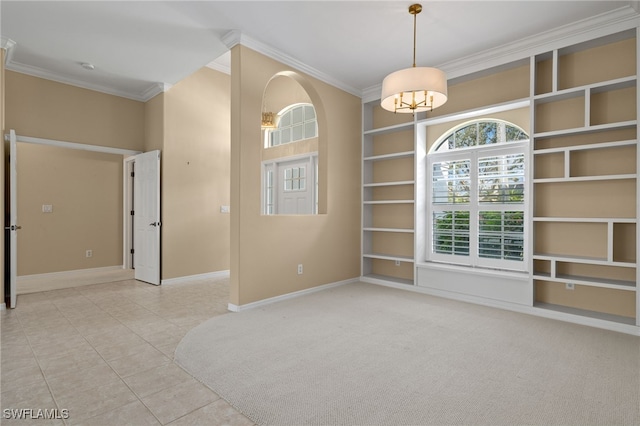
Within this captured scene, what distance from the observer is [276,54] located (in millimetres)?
3986

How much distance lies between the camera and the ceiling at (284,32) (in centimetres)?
310

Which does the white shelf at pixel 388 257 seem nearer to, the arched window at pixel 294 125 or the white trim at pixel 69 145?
the arched window at pixel 294 125

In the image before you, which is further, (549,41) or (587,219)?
(549,41)

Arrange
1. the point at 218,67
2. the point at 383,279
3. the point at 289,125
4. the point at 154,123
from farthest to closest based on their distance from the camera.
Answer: the point at 289,125 → the point at 218,67 → the point at 154,123 → the point at 383,279

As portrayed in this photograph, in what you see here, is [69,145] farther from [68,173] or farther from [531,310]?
[531,310]

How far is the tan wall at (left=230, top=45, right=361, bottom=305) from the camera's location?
12.2ft

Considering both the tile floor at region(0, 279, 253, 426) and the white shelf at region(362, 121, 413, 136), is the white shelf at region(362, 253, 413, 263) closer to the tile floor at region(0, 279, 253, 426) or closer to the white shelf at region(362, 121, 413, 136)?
the white shelf at region(362, 121, 413, 136)

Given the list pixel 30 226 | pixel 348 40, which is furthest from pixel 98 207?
pixel 348 40

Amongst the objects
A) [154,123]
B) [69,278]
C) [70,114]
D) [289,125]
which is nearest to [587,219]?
[289,125]

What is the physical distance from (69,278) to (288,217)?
3924mm

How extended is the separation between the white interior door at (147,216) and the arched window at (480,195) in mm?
3940

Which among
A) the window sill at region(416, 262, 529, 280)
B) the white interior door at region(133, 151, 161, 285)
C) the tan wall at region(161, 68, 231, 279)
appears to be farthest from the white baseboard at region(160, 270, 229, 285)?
the window sill at region(416, 262, 529, 280)

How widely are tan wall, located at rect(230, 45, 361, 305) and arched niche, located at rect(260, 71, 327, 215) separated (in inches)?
25.4

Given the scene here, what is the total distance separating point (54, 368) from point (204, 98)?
4.25m
